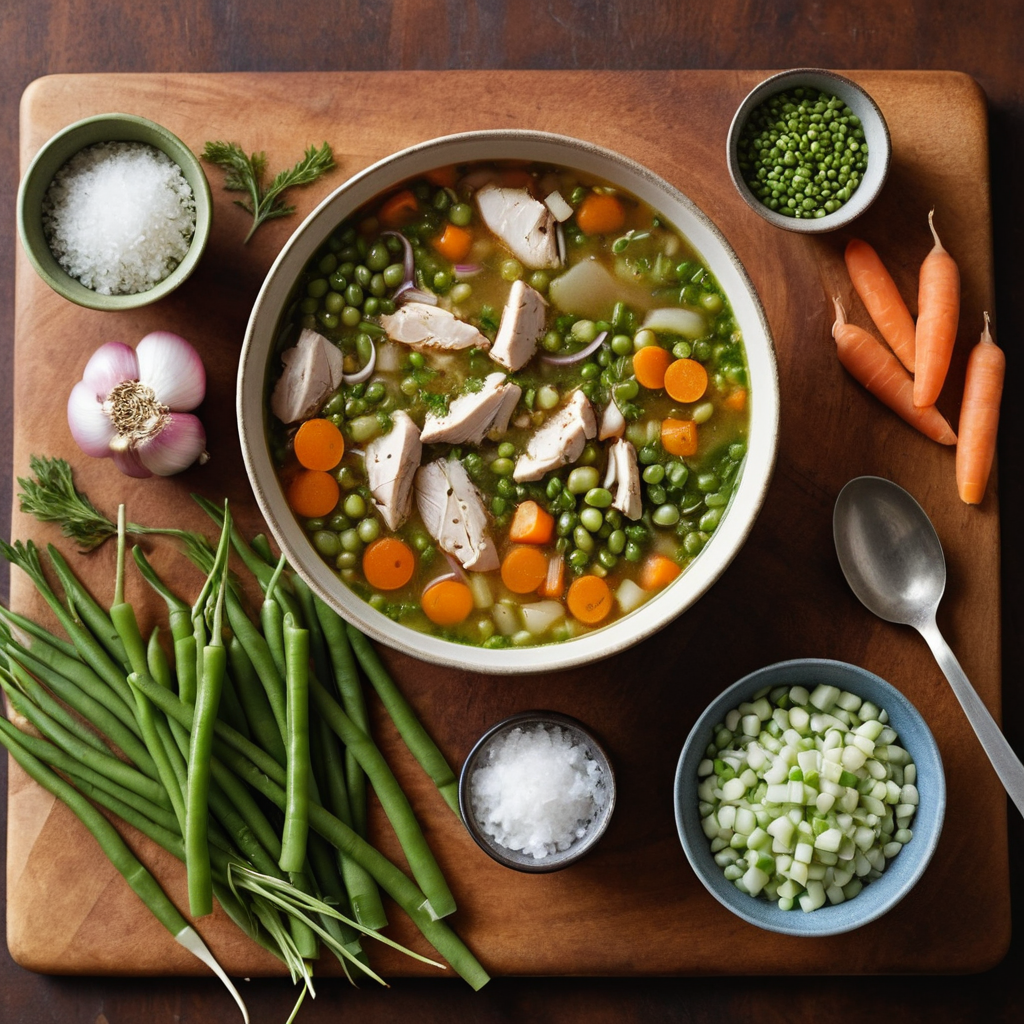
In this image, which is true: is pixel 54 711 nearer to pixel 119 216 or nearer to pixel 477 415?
pixel 119 216

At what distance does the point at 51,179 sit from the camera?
353cm

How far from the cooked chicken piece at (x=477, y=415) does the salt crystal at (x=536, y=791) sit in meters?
1.09

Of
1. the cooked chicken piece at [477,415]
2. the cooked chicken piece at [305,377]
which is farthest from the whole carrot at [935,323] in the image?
the cooked chicken piece at [305,377]

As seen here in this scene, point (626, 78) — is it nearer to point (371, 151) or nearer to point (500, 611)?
point (371, 151)

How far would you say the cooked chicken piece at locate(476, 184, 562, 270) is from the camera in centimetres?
346

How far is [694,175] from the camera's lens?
12.2ft

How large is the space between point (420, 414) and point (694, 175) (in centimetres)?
138

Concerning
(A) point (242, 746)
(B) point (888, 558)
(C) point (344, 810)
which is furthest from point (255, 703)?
(B) point (888, 558)

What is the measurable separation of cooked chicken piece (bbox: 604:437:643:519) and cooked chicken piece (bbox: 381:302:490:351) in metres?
0.60

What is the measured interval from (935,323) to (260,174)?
2533 millimetres

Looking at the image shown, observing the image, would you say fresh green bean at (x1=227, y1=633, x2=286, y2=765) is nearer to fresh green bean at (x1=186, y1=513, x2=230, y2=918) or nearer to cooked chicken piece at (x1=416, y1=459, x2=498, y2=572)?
fresh green bean at (x1=186, y1=513, x2=230, y2=918)

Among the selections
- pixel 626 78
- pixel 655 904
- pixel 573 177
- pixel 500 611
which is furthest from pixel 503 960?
pixel 626 78

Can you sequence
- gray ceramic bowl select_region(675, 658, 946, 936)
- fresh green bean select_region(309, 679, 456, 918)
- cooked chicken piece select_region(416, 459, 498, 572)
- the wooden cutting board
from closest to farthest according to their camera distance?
1. gray ceramic bowl select_region(675, 658, 946, 936)
2. cooked chicken piece select_region(416, 459, 498, 572)
3. fresh green bean select_region(309, 679, 456, 918)
4. the wooden cutting board

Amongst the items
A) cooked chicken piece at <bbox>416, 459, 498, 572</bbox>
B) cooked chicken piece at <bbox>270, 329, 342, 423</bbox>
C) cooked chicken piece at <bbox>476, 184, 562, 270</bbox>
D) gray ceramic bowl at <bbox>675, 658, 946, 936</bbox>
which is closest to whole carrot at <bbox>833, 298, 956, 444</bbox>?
gray ceramic bowl at <bbox>675, 658, 946, 936</bbox>
